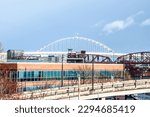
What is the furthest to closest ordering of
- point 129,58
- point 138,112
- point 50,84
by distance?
point 129,58, point 50,84, point 138,112

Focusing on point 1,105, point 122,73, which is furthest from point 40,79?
point 1,105

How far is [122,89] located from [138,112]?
234 ft

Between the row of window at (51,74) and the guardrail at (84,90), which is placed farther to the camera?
the row of window at (51,74)

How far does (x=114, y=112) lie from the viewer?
25.0ft

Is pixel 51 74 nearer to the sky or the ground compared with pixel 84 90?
nearer to the sky

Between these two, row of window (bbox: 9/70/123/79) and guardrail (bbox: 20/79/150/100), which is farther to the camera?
row of window (bbox: 9/70/123/79)

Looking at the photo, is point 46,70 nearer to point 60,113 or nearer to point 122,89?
point 122,89

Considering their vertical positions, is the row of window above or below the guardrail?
above

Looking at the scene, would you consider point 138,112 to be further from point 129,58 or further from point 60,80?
point 129,58

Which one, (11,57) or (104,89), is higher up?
(11,57)

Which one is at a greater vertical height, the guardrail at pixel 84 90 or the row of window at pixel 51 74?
the row of window at pixel 51 74

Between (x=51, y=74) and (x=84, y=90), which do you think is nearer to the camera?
(x=84, y=90)

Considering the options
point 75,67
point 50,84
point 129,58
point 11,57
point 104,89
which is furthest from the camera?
point 129,58

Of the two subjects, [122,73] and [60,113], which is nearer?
[60,113]
